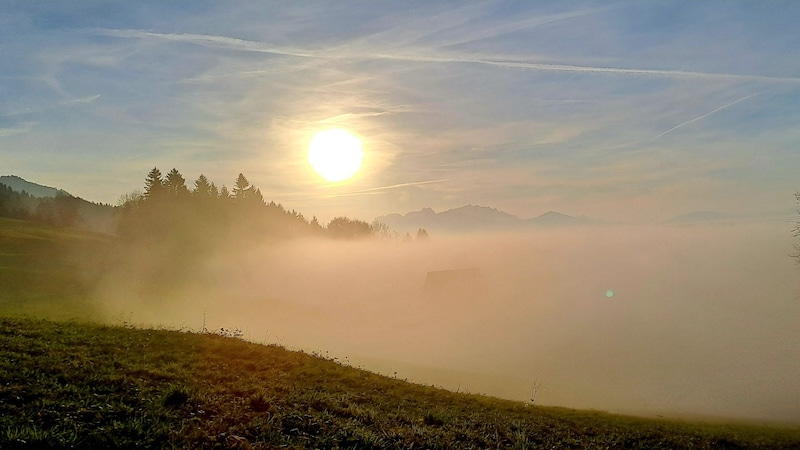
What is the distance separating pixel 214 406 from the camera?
15.5 m

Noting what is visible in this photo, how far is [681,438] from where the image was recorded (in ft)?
85.5

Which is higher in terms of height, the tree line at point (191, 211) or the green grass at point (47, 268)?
the tree line at point (191, 211)

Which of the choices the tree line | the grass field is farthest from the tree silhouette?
the grass field

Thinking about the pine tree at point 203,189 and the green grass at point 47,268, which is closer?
the green grass at point 47,268

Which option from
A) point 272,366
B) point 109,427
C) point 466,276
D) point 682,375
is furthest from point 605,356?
point 109,427

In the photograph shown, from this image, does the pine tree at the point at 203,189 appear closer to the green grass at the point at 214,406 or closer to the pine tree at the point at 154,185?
the pine tree at the point at 154,185

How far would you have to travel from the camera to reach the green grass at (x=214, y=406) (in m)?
12.2

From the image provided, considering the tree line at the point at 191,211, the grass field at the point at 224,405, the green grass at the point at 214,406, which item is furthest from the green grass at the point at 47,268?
the green grass at the point at 214,406

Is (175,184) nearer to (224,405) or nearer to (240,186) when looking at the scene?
(240,186)

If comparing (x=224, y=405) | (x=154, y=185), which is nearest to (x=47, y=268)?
(x=154, y=185)

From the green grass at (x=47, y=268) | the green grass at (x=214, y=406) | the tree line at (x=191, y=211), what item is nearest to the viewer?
the green grass at (x=214, y=406)

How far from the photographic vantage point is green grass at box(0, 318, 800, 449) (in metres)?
12.2

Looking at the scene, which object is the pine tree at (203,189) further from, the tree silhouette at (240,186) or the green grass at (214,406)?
the green grass at (214,406)

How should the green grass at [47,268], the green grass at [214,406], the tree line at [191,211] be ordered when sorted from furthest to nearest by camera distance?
the tree line at [191,211] → the green grass at [47,268] → the green grass at [214,406]
